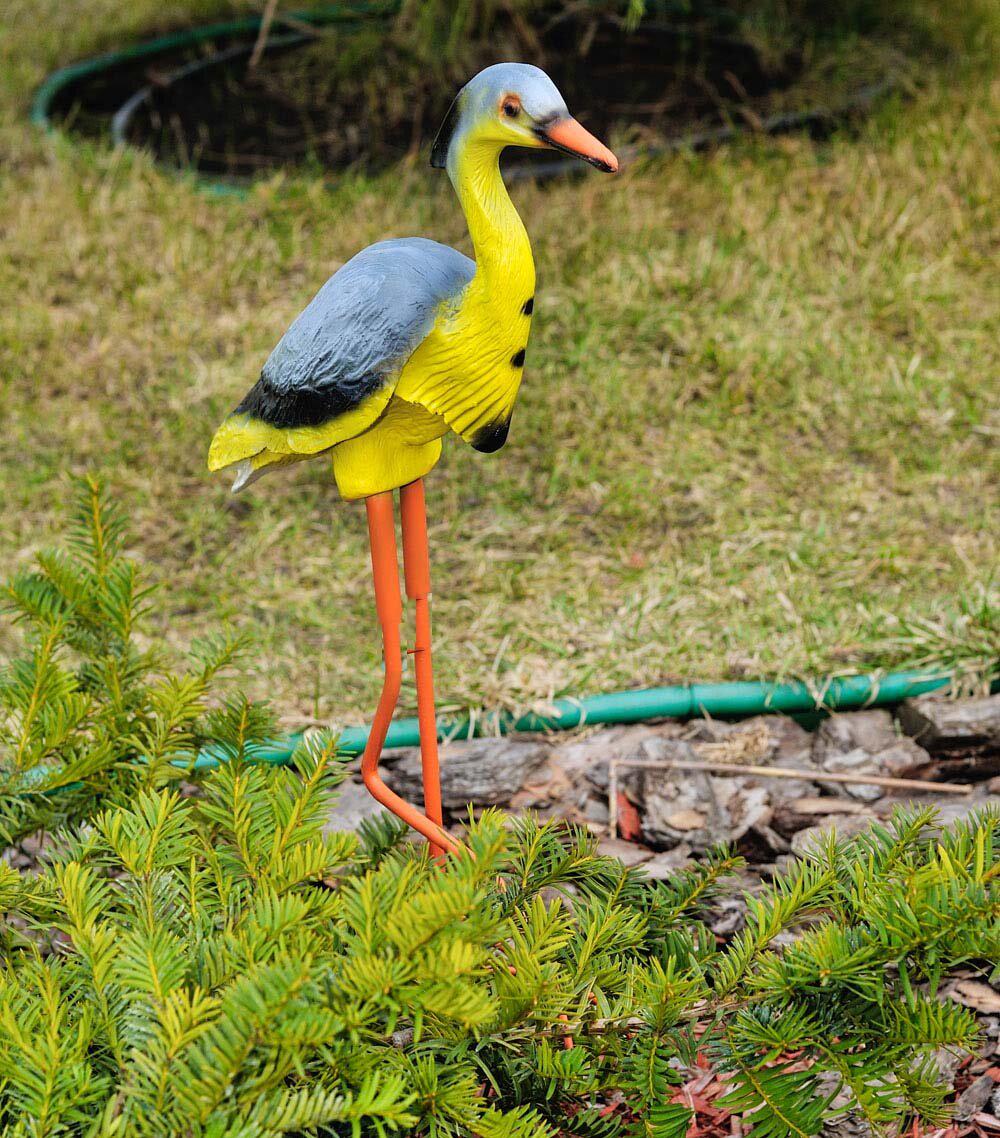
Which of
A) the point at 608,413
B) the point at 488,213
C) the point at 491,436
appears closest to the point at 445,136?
the point at 488,213

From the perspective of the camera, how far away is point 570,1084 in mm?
1298

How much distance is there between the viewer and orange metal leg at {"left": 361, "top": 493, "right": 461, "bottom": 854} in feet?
5.06

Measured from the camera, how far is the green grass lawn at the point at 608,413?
97.2 inches

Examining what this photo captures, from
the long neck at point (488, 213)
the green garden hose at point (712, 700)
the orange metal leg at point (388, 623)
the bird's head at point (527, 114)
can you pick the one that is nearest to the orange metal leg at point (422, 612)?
the orange metal leg at point (388, 623)

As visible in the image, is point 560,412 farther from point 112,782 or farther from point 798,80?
point 798,80

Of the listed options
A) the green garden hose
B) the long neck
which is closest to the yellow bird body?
the long neck

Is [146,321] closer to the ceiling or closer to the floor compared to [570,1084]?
closer to the ceiling

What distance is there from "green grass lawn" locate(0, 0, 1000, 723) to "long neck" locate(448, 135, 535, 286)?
1.08 meters

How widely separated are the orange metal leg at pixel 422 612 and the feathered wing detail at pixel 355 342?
0.50ft

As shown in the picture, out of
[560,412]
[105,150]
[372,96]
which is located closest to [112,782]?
[560,412]

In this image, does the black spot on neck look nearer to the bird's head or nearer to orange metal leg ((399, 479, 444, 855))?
orange metal leg ((399, 479, 444, 855))

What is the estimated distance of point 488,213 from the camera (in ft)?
4.51

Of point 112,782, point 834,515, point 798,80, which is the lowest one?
point 834,515

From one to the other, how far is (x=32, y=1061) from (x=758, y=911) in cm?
69
